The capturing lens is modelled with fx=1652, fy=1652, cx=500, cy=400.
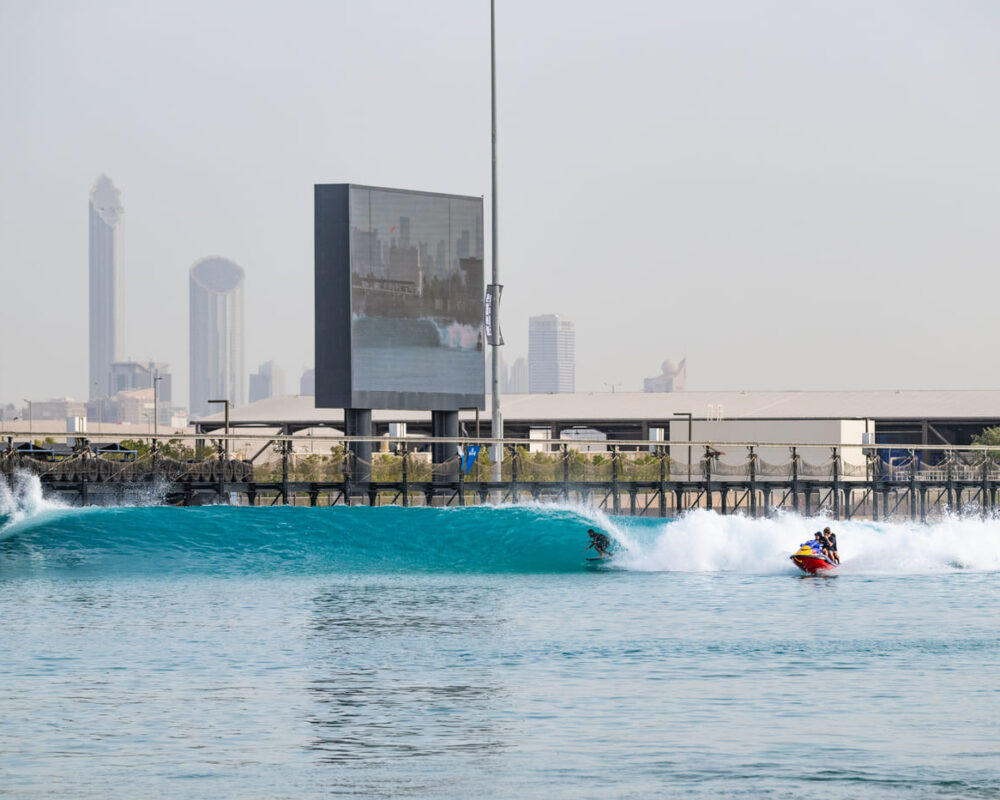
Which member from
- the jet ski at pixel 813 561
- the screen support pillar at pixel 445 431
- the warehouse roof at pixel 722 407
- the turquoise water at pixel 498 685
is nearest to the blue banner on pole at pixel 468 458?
the screen support pillar at pixel 445 431

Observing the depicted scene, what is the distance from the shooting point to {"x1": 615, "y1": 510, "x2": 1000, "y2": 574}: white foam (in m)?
51.0

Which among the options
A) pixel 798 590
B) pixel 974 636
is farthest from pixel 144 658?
pixel 798 590

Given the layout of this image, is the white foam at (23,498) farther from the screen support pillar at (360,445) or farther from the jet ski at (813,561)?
the jet ski at (813,561)

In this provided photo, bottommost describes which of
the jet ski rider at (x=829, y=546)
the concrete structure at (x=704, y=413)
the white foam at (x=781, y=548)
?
the white foam at (x=781, y=548)

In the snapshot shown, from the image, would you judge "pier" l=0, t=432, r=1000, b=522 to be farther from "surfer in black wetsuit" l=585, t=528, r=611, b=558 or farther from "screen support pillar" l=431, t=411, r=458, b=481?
"surfer in black wetsuit" l=585, t=528, r=611, b=558

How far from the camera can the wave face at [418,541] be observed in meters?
50.7

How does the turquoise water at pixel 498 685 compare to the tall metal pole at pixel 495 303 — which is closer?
the turquoise water at pixel 498 685

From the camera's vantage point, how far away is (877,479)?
253 feet

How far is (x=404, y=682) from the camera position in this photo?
22.0 meters

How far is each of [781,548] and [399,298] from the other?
18181mm

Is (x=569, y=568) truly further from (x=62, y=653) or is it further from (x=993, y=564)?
(x=62, y=653)

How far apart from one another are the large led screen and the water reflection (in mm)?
28680

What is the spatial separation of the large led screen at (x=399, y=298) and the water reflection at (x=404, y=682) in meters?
28.7

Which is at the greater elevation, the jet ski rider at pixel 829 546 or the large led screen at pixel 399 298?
the large led screen at pixel 399 298
